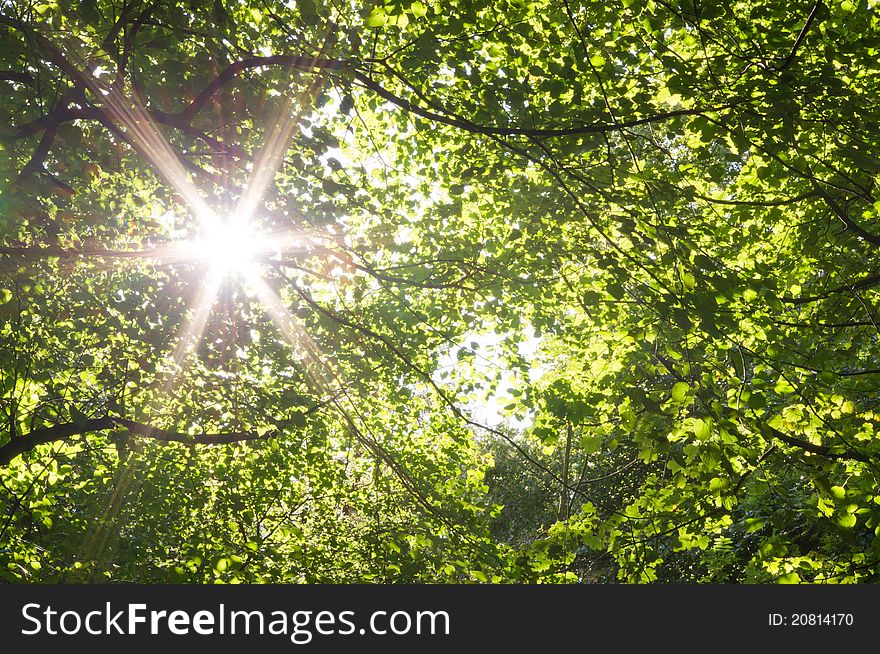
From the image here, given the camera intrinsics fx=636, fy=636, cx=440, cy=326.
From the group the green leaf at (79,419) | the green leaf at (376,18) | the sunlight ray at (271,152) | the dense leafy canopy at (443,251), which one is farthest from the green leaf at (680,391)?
the green leaf at (79,419)

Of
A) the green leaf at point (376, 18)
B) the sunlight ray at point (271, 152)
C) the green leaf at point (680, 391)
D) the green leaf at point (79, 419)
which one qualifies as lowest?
the green leaf at point (680, 391)

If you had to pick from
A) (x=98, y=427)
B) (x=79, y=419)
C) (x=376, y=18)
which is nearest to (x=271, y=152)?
(x=376, y=18)

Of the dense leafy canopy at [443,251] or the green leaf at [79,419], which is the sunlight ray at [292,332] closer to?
the dense leafy canopy at [443,251]

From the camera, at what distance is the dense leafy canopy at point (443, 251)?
12.7 ft

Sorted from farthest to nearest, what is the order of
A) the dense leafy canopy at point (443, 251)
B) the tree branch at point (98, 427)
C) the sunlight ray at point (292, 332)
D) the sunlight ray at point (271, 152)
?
the sunlight ray at point (292, 332) < the tree branch at point (98, 427) < the sunlight ray at point (271, 152) < the dense leafy canopy at point (443, 251)

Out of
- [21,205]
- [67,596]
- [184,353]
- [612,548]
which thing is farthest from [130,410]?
[612,548]

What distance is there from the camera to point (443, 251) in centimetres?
635

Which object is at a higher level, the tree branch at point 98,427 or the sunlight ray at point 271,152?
the sunlight ray at point 271,152

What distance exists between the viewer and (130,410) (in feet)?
24.5

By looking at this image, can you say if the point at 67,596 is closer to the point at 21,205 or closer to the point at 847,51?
the point at 21,205

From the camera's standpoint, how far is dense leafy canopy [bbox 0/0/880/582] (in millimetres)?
3857

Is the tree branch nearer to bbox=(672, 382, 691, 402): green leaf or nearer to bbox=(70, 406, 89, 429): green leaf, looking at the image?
bbox=(70, 406, 89, 429): green leaf

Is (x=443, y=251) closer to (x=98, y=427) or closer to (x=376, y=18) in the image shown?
(x=376, y=18)

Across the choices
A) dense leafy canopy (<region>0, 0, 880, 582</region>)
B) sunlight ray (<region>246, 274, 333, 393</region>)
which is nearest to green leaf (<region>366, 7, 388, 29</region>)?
dense leafy canopy (<region>0, 0, 880, 582</region>)
